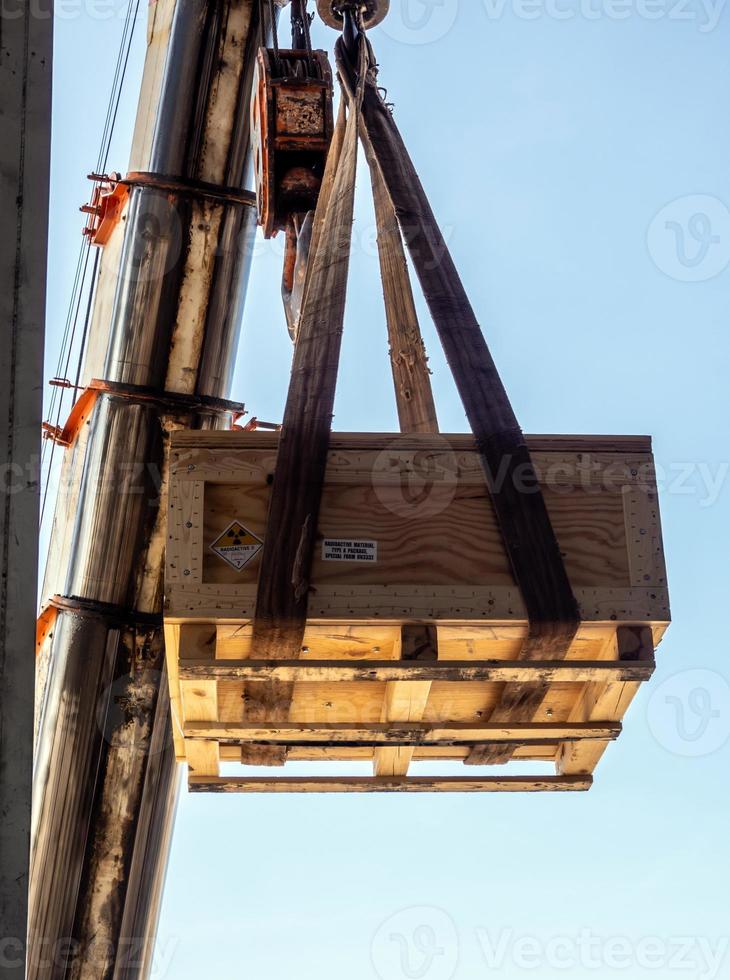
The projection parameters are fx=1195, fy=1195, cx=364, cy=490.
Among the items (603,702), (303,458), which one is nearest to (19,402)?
(303,458)

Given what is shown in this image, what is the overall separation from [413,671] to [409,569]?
1.17ft

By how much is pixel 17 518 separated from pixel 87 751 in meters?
3.73

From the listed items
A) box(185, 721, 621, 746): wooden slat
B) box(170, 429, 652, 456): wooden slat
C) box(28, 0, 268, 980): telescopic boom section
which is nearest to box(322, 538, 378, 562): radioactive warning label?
box(170, 429, 652, 456): wooden slat

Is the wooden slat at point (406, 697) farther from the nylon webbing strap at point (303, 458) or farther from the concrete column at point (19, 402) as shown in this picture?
the concrete column at point (19, 402)

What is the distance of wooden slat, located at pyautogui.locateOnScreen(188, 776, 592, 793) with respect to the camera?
498 centimetres

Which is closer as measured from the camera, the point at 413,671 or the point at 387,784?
the point at 413,671

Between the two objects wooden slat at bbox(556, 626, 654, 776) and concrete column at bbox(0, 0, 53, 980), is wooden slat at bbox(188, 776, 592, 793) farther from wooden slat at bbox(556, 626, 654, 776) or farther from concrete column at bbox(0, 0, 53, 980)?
concrete column at bbox(0, 0, 53, 980)

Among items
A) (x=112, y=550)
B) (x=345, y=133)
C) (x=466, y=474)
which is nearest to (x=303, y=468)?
(x=466, y=474)

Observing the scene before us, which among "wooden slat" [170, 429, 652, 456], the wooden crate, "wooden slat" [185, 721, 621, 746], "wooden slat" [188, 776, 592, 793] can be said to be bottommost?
"wooden slat" [188, 776, 592, 793]

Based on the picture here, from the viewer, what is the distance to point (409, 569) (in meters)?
4.13

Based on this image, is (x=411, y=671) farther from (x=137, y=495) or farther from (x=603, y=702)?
(x=137, y=495)

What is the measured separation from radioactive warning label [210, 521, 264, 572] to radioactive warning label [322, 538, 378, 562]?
227 millimetres

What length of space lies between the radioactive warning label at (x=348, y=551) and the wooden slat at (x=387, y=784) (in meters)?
1.31

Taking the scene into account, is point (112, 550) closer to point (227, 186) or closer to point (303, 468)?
point (227, 186)
